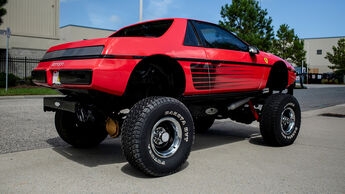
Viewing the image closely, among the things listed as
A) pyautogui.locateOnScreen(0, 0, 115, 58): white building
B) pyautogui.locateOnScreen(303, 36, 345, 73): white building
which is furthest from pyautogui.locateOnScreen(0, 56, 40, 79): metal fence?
pyautogui.locateOnScreen(303, 36, 345, 73): white building

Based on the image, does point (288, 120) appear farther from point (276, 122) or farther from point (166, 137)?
point (166, 137)

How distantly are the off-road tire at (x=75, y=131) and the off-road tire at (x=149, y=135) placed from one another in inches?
47.5

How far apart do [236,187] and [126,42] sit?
69.7 inches

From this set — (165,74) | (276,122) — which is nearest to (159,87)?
(165,74)

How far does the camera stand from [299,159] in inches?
159

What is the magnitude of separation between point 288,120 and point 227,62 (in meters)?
1.52

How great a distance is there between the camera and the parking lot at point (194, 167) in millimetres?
2961

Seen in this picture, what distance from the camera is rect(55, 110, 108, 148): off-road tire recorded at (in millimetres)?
4281

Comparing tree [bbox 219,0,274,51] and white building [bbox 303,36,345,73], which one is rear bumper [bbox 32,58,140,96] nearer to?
tree [bbox 219,0,274,51]

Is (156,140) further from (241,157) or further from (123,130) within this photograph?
(241,157)

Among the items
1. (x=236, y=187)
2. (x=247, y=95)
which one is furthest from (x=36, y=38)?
(x=236, y=187)

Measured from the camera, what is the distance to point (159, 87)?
398cm

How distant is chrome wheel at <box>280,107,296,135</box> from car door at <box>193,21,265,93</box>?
608 mm

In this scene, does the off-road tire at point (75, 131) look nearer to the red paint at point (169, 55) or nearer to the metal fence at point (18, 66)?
the red paint at point (169, 55)
